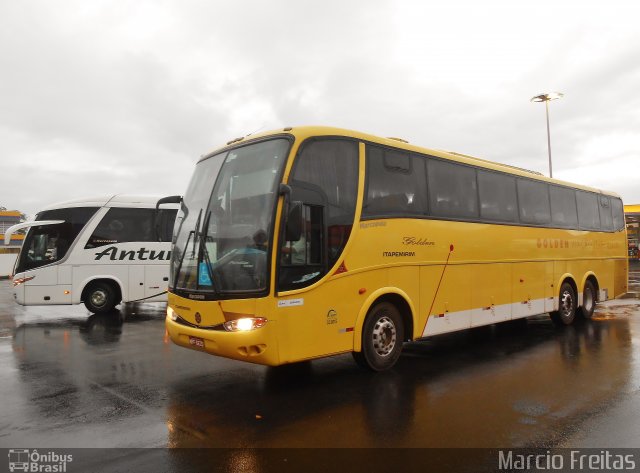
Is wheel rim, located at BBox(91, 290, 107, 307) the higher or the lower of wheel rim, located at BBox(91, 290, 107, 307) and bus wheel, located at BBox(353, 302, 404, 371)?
the higher

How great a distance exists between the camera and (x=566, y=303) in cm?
1151

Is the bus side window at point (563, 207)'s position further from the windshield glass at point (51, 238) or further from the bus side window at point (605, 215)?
the windshield glass at point (51, 238)

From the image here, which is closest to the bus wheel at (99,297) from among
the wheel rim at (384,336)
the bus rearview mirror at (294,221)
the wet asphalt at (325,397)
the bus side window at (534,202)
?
the wet asphalt at (325,397)

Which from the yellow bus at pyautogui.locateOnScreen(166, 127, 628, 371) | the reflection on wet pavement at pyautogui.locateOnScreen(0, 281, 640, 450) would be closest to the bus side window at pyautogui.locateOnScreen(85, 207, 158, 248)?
the reflection on wet pavement at pyautogui.locateOnScreen(0, 281, 640, 450)

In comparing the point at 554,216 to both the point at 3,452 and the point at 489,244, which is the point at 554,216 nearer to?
the point at 489,244

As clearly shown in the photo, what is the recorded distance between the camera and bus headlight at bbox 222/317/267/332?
5.62 m

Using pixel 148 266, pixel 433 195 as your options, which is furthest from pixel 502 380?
pixel 148 266

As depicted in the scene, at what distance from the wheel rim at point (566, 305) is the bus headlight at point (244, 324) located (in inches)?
340

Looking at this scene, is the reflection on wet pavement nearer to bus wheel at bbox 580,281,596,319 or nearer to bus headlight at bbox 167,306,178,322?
bus headlight at bbox 167,306,178,322

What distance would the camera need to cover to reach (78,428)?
4.91 metres

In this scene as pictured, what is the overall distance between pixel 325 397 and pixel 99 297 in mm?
10205

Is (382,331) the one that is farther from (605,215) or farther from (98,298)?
(98,298)

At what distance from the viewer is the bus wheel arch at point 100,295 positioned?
44.8ft

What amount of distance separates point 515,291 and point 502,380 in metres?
3.53
